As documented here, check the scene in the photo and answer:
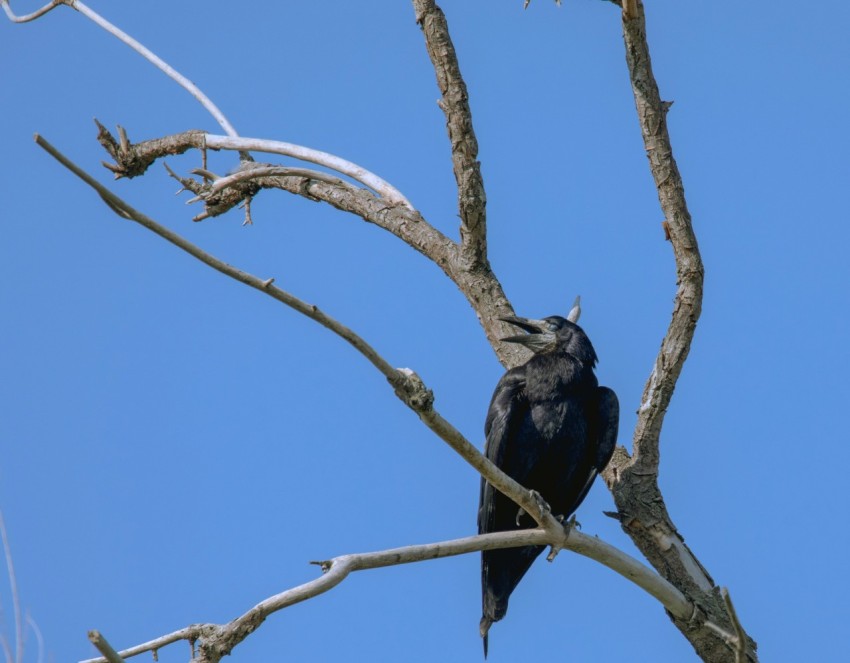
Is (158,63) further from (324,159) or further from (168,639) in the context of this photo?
(168,639)

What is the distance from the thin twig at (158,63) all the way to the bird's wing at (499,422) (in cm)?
Result: 263

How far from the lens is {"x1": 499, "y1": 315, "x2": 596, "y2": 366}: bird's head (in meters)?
6.75

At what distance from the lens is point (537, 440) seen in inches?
257

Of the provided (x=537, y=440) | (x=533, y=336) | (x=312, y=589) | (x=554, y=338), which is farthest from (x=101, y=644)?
(x=554, y=338)

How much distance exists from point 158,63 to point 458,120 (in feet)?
8.55

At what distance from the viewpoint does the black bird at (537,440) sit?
6492 mm

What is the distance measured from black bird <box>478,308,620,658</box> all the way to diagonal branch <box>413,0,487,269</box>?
26.6 inches

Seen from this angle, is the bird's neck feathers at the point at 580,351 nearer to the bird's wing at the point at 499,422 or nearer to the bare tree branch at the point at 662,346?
the bird's wing at the point at 499,422

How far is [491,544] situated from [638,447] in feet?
5.20

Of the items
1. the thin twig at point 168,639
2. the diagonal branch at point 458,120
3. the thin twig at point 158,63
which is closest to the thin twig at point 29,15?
the thin twig at point 158,63

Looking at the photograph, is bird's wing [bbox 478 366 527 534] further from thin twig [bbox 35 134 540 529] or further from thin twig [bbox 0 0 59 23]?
thin twig [bbox 0 0 59 23]

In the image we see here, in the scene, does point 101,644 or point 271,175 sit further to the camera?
point 271,175

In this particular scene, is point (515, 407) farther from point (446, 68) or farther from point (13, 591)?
point (13, 591)

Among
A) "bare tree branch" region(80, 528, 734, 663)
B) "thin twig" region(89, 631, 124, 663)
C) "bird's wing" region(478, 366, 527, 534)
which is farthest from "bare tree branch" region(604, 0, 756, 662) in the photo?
"thin twig" region(89, 631, 124, 663)
